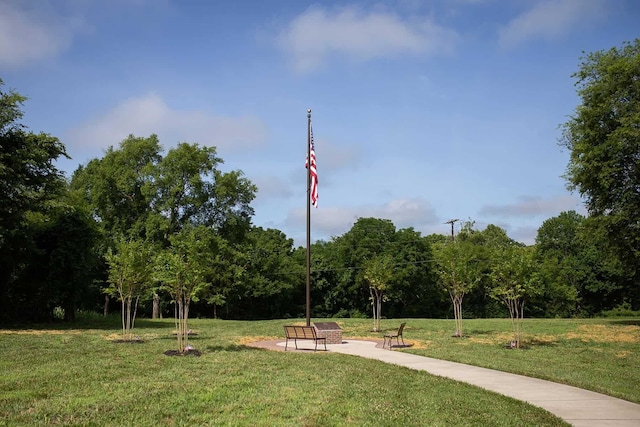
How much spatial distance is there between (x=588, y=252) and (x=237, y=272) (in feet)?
119

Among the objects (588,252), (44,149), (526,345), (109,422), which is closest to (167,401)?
(109,422)

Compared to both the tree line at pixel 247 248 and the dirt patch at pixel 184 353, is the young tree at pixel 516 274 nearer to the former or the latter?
the tree line at pixel 247 248

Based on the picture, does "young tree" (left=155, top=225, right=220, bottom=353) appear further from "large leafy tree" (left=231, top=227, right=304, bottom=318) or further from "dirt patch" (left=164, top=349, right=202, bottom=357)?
"large leafy tree" (left=231, top=227, right=304, bottom=318)

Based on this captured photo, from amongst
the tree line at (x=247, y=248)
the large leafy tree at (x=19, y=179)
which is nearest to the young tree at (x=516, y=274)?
the tree line at (x=247, y=248)

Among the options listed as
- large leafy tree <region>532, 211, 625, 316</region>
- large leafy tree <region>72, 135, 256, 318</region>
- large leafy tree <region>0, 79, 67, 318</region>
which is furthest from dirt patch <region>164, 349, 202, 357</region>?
large leafy tree <region>532, 211, 625, 316</region>

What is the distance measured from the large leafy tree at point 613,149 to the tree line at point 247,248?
0.22ft

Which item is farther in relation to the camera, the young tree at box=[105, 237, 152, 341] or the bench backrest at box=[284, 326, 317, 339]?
the young tree at box=[105, 237, 152, 341]

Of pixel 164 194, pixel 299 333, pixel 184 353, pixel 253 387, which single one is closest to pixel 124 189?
pixel 164 194

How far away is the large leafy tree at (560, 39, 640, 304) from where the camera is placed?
23.4 metres

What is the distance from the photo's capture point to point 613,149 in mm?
23375

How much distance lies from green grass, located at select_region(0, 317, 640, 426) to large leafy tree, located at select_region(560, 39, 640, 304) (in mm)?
11207

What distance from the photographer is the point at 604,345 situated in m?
17.3

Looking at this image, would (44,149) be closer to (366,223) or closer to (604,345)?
(604,345)

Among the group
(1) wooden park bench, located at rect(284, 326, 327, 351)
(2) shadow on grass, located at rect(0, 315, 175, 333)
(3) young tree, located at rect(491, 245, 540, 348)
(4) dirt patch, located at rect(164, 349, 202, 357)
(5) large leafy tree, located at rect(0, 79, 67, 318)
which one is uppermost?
(5) large leafy tree, located at rect(0, 79, 67, 318)
